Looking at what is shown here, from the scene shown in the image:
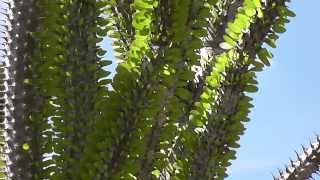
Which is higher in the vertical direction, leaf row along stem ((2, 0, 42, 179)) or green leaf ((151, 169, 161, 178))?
leaf row along stem ((2, 0, 42, 179))

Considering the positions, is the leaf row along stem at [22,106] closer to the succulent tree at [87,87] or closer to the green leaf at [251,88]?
the succulent tree at [87,87]

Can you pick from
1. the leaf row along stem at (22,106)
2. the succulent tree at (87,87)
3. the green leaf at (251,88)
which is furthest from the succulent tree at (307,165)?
the leaf row along stem at (22,106)

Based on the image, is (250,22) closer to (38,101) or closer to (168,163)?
(168,163)

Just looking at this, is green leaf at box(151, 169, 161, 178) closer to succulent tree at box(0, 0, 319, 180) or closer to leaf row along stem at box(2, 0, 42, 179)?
succulent tree at box(0, 0, 319, 180)

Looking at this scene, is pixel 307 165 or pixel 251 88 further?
pixel 307 165

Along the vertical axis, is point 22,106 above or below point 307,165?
above

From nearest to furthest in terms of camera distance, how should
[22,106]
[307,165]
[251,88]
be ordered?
1. [22,106]
2. [251,88]
3. [307,165]

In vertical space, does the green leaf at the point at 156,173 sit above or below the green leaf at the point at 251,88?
below

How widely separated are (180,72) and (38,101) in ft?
2.60

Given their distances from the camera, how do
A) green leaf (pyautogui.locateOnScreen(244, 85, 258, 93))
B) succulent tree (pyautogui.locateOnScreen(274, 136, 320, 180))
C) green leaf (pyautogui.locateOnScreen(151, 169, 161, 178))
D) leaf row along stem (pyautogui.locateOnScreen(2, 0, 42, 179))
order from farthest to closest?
succulent tree (pyautogui.locateOnScreen(274, 136, 320, 180)) → green leaf (pyautogui.locateOnScreen(151, 169, 161, 178)) → green leaf (pyautogui.locateOnScreen(244, 85, 258, 93)) → leaf row along stem (pyautogui.locateOnScreen(2, 0, 42, 179))

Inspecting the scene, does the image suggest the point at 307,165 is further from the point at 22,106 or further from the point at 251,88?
the point at 22,106

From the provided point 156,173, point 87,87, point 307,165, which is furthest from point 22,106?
point 307,165

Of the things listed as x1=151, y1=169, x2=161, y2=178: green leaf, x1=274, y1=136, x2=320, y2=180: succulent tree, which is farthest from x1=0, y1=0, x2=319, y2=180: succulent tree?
x1=274, y1=136, x2=320, y2=180: succulent tree

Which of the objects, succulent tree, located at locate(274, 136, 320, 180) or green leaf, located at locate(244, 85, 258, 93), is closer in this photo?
green leaf, located at locate(244, 85, 258, 93)
